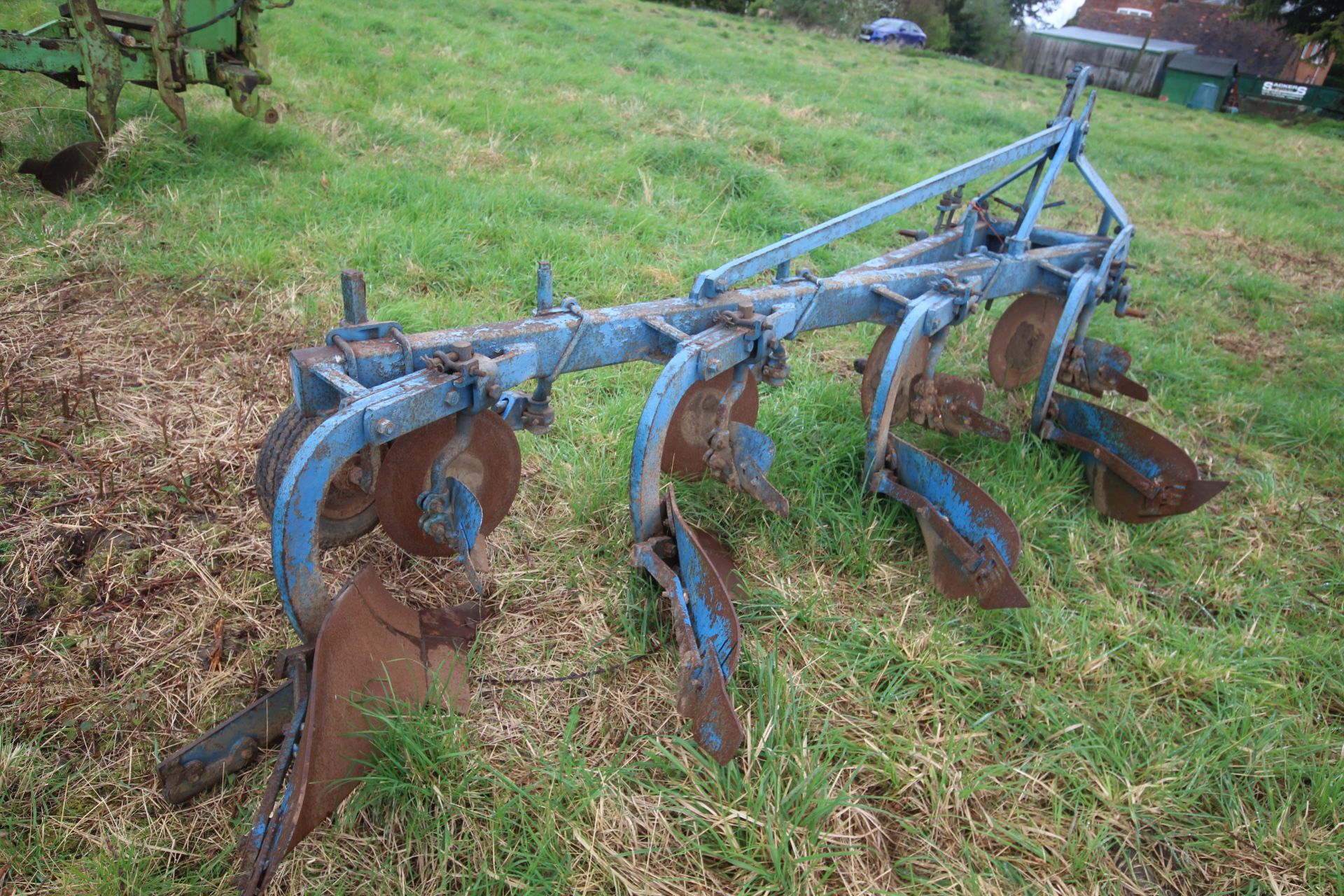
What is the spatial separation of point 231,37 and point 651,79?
195 inches

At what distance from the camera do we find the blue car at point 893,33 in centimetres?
2453

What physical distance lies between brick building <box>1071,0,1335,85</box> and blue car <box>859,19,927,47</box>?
26.9ft

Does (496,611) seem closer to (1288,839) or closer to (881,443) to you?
(881,443)

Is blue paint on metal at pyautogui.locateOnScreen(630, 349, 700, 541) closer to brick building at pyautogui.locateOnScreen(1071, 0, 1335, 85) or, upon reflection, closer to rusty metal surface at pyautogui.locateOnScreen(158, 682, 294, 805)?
rusty metal surface at pyautogui.locateOnScreen(158, 682, 294, 805)

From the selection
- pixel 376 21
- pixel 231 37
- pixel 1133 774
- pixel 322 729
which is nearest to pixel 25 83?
pixel 231 37

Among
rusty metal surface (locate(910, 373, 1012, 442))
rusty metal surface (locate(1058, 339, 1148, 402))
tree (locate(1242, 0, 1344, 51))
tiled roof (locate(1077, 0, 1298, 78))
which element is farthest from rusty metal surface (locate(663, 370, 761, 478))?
tiled roof (locate(1077, 0, 1298, 78))

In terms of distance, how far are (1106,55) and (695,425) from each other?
95.8ft

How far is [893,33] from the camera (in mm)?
24719

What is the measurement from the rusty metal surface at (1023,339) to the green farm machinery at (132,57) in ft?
14.8

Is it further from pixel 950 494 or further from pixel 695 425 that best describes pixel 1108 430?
pixel 695 425

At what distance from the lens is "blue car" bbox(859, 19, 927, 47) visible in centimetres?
2453

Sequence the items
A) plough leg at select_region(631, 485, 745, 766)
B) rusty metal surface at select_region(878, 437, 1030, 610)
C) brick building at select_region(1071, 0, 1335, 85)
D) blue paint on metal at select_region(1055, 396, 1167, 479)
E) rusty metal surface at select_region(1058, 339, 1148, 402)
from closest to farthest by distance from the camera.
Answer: plough leg at select_region(631, 485, 745, 766) → rusty metal surface at select_region(878, 437, 1030, 610) → blue paint on metal at select_region(1055, 396, 1167, 479) → rusty metal surface at select_region(1058, 339, 1148, 402) → brick building at select_region(1071, 0, 1335, 85)

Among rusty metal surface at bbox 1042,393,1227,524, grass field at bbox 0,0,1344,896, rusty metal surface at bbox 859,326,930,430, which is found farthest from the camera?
rusty metal surface at bbox 1042,393,1227,524

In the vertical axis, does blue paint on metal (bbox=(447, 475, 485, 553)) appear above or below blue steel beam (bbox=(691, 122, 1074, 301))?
below
